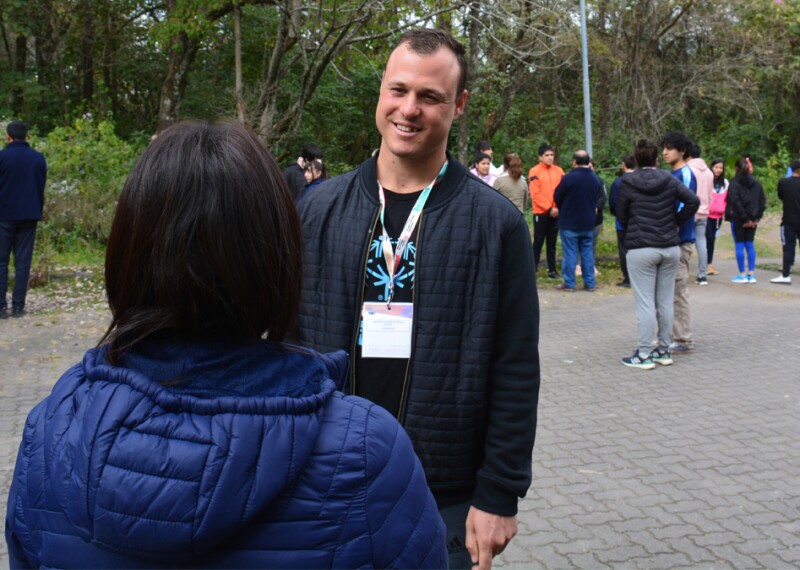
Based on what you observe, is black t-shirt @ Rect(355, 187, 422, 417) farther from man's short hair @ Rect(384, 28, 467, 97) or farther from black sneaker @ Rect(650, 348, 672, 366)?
black sneaker @ Rect(650, 348, 672, 366)

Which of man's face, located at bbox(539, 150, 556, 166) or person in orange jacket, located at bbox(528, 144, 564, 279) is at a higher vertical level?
man's face, located at bbox(539, 150, 556, 166)

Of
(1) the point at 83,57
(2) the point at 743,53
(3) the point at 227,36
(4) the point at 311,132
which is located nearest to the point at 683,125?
(2) the point at 743,53

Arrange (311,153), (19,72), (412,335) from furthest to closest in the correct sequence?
(19,72)
(311,153)
(412,335)

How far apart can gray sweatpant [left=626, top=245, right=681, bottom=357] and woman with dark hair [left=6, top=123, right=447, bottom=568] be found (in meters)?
7.26

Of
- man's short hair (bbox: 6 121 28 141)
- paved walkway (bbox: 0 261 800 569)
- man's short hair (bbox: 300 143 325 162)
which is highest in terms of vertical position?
man's short hair (bbox: 6 121 28 141)

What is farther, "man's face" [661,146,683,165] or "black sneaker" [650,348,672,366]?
"man's face" [661,146,683,165]

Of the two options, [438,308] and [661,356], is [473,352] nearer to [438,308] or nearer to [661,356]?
[438,308]

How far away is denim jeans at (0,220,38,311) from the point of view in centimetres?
1038

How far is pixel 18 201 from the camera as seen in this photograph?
405 inches

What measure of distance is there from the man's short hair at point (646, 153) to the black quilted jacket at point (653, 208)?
72mm

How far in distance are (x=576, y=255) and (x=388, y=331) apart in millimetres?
11316

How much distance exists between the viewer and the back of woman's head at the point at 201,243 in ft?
4.56

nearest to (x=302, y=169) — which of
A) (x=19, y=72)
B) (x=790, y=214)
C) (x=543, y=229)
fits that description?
(x=543, y=229)

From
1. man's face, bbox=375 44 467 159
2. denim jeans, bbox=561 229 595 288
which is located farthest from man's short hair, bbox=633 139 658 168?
man's face, bbox=375 44 467 159
